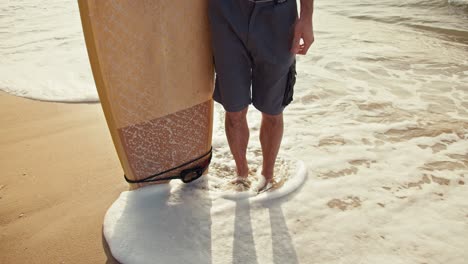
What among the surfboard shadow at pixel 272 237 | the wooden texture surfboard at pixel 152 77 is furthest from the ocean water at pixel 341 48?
the surfboard shadow at pixel 272 237

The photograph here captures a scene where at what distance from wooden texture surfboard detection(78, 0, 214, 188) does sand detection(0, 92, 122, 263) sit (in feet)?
1.01

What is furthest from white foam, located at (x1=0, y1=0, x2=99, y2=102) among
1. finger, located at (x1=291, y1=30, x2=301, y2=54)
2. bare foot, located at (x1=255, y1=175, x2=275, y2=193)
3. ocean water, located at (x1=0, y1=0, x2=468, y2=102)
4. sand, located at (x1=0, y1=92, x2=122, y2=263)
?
finger, located at (x1=291, y1=30, x2=301, y2=54)

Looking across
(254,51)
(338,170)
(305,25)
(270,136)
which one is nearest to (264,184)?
(270,136)

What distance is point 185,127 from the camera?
2010 mm

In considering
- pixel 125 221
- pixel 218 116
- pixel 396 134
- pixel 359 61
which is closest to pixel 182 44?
pixel 125 221

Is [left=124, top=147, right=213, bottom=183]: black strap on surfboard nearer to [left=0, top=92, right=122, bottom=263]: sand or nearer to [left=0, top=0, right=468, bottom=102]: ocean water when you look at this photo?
[left=0, top=92, right=122, bottom=263]: sand

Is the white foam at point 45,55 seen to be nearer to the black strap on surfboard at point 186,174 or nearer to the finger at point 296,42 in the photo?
the black strap on surfboard at point 186,174

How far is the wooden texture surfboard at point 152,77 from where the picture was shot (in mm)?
1575

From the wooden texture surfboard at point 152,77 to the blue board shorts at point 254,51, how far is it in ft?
0.44

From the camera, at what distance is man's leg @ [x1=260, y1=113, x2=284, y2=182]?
1.89 metres

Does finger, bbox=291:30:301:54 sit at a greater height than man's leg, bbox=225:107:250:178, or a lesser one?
greater

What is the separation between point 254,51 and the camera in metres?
1.62

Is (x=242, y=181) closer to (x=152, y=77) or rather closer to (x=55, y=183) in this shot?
(x=152, y=77)

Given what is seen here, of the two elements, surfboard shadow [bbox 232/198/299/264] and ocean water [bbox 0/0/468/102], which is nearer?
surfboard shadow [bbox 232/198/299/264]
